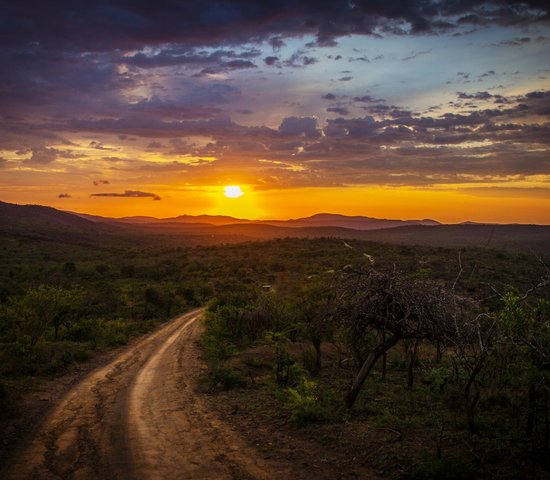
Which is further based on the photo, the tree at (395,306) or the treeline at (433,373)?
the tree at (395,306)

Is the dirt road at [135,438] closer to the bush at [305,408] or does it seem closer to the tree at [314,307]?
the bush at [305,408]

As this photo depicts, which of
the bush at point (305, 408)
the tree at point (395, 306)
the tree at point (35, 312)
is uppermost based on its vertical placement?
the tree at point (395, 306)

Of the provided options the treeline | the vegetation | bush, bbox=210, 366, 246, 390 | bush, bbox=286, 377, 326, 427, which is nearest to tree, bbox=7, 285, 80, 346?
the vegetation

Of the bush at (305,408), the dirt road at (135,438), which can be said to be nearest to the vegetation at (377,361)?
the bush at (305,408)

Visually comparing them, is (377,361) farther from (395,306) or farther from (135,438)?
(135,438)

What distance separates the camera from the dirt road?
886cm

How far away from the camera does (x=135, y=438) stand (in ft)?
34.4

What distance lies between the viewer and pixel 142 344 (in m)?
23.5

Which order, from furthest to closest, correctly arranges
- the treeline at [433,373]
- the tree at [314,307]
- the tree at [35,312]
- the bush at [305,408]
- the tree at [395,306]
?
the tree at [35,312], the tree at [314,307], the bush at [305,408], the tree at [395,306], the treeline at [433,373]

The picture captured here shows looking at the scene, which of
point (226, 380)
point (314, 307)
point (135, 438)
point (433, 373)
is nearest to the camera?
point (135, 438)

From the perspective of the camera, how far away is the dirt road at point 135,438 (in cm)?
886

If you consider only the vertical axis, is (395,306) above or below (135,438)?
above

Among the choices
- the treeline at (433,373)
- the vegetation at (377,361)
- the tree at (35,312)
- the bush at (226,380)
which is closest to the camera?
the treeline at (433,373)

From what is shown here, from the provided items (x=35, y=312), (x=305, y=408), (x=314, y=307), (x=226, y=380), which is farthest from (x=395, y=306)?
(x=35, y=312)
